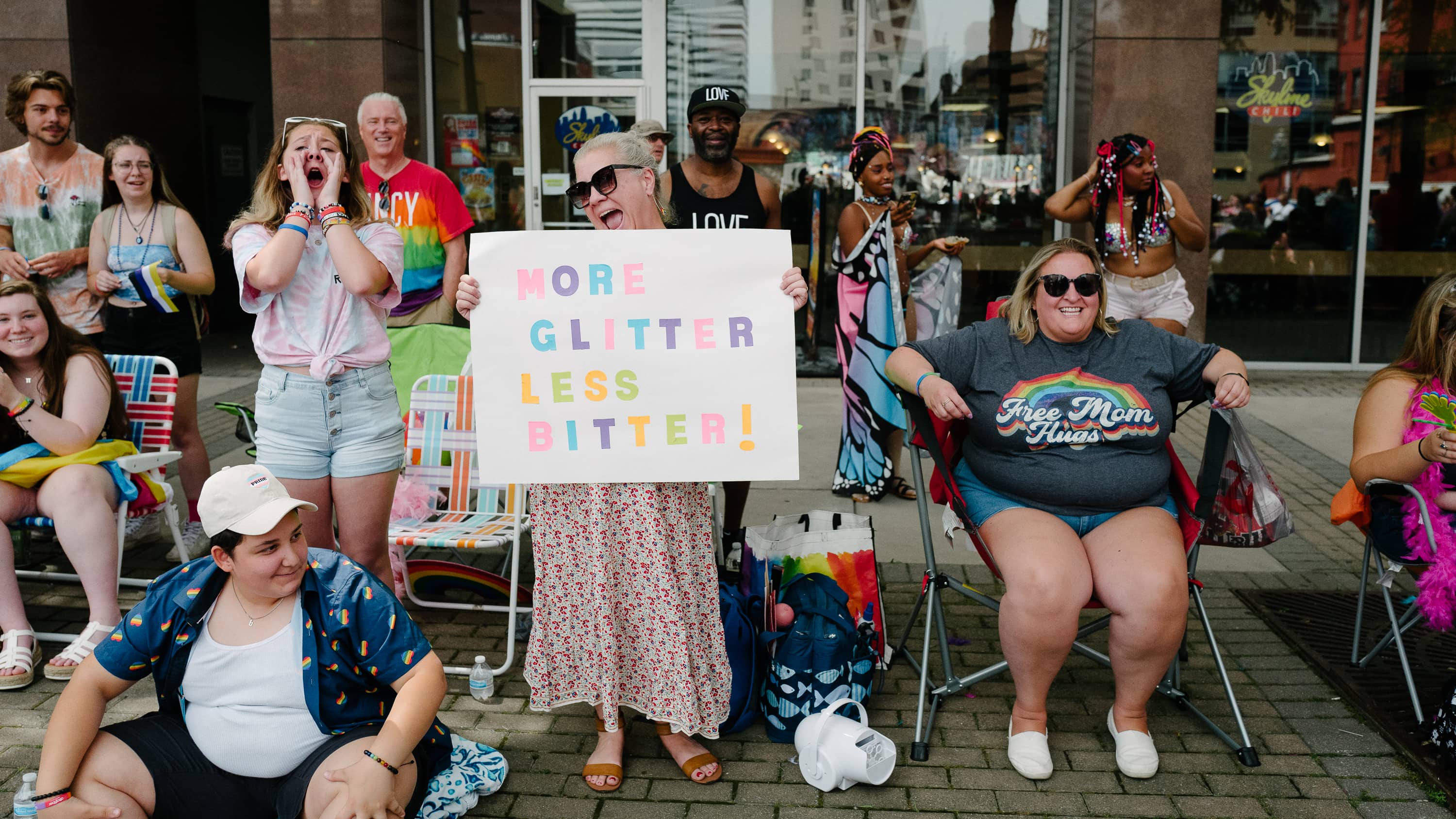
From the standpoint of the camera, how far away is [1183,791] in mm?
3301

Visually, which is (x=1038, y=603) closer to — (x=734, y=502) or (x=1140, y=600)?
(x=1140, y=600)

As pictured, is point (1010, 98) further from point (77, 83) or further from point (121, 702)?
point (121, 702)

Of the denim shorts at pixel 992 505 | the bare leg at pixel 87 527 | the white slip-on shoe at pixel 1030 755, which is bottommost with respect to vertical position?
the white slip-on shoe at pixel 1030 755

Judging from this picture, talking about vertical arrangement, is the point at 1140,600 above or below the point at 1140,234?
below

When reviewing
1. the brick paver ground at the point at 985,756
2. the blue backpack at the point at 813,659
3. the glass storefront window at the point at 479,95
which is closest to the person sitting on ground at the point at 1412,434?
the brick paver ground at the point at 985,756

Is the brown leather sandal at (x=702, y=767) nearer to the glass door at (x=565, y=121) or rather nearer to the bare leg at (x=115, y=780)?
the bare leg at (x=115, y=780)

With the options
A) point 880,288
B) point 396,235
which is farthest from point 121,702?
point 880,288

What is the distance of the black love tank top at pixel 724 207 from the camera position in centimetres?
508

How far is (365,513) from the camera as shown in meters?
3.79

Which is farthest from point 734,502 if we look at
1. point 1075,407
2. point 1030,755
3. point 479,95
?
point 479,95

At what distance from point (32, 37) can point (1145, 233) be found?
8162mm

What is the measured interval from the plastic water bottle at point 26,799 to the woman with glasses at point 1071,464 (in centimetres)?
252

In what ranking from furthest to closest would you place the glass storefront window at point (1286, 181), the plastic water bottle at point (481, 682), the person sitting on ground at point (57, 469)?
the glass storefront window at point (1286, 181), the person sitting on ground at point (57, 469), the plastic water bottle at point (481, 682)

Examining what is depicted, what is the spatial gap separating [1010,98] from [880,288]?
4683mm
